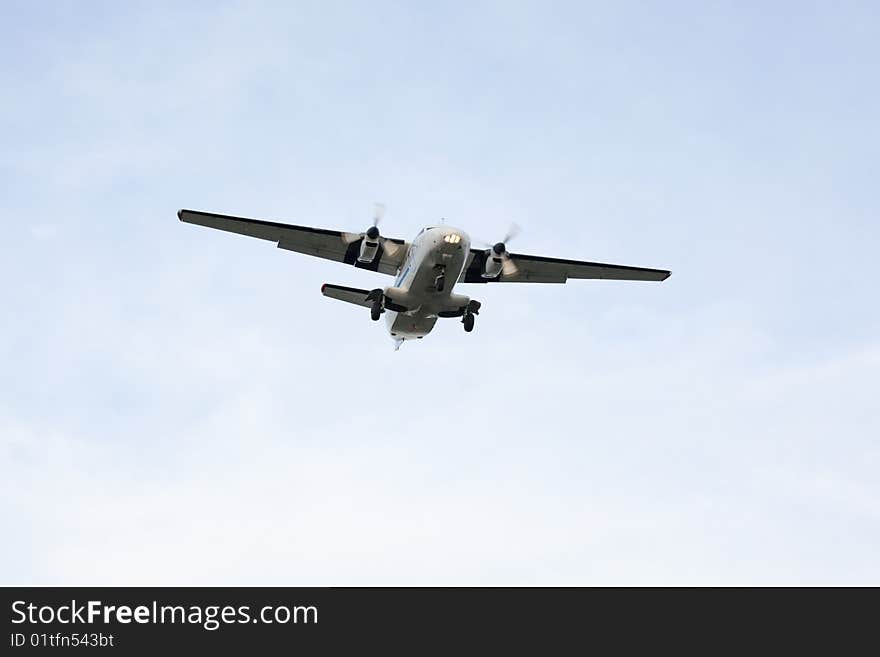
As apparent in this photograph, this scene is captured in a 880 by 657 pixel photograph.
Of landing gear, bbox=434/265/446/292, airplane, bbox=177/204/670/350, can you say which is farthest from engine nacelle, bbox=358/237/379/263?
landing gear, bbox=434/265/446/292

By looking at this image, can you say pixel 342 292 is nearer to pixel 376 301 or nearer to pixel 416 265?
pixel 376 301

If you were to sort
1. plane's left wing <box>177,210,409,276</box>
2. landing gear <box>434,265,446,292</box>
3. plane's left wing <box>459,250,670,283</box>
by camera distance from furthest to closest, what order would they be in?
plane's left wing <box>459,250,670,283</box>
plane's left wing <box>177,210,409,276</box>
landing gear <box>434,265,446,292</box>

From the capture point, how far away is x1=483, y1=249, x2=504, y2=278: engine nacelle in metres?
38.5

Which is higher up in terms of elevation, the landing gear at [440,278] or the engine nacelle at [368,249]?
the engine nacelle at [368,249]

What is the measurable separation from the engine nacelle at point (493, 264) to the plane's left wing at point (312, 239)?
309 cm

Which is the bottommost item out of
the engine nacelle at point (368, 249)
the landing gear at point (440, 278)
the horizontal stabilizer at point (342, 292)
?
the landing gear at point (440, 278)

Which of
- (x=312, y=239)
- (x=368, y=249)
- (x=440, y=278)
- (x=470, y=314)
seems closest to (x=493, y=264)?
(x=470, y=314)

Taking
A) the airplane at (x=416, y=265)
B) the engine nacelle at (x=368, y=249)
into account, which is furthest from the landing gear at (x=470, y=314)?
the engine nacelle at (x=368, y=249)

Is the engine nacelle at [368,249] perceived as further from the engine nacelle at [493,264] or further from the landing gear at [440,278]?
the engine nacelle at [493,264]

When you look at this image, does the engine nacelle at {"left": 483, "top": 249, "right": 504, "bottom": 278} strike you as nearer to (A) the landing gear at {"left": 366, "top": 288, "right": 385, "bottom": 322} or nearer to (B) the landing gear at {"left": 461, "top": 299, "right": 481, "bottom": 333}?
(B) the landing gear at {"left": 461, "top": 299, "right": 481, "bottom": 333}

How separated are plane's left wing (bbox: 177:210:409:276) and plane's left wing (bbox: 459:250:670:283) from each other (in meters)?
2.99

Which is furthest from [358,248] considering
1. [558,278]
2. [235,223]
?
[558,278]

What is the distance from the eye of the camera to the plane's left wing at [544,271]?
39.4 meters
